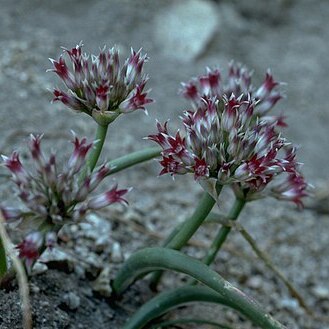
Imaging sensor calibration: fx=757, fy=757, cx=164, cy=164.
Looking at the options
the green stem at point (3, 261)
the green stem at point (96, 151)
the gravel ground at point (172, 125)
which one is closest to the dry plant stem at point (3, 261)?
the green stem at point (3, 261)

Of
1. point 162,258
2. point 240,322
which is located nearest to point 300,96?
point 240,322

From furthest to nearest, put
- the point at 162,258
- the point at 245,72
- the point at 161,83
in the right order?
the point at 161,83, the point at 245,72, the point at 162,258

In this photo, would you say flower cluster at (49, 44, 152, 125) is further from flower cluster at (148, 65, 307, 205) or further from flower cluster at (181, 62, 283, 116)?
flower cluster at (181, 62, 283, 116)

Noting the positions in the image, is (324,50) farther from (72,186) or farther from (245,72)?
(72,186)

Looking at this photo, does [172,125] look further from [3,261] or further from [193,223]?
[3,261]

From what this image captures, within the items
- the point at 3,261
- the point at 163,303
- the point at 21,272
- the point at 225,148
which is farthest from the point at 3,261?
the point at 225,148

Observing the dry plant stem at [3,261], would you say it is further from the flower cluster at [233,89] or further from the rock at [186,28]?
the rock at [186,28]

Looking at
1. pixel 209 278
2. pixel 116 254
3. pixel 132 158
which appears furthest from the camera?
pixel 116 254

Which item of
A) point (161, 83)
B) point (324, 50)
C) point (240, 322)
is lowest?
point (240, 322)
